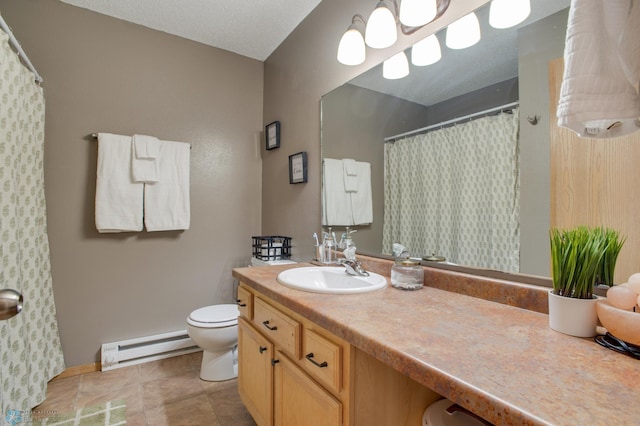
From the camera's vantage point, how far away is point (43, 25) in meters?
1.97

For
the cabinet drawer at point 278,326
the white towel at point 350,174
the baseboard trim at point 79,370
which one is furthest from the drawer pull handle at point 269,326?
the baseboard trim at point 79,370

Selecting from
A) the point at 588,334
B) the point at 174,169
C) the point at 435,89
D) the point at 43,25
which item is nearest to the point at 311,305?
the point at 588,334

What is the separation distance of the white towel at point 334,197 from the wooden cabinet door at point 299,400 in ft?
2.88

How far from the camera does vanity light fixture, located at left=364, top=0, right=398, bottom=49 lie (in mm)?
1407

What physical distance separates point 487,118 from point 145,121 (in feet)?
7.47

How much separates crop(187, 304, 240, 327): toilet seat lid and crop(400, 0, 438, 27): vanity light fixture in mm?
1863

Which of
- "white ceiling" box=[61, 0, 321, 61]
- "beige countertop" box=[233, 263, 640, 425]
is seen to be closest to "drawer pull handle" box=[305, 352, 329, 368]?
"beige countertop" box=[233, 263, 640, 425]

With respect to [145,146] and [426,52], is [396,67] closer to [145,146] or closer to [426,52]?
[426,52]

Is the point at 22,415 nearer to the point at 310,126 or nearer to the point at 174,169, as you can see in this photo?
the point at 174,169

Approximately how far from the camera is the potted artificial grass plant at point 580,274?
2.34 feet

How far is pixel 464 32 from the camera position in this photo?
1207mm

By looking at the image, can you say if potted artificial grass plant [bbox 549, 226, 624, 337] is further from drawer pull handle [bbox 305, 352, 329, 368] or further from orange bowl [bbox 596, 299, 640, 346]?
drawer pull handle [bbox 305, 352, 329, 368]

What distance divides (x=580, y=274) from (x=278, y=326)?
0.94 metres

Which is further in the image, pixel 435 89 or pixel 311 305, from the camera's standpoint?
pixel 435 89
